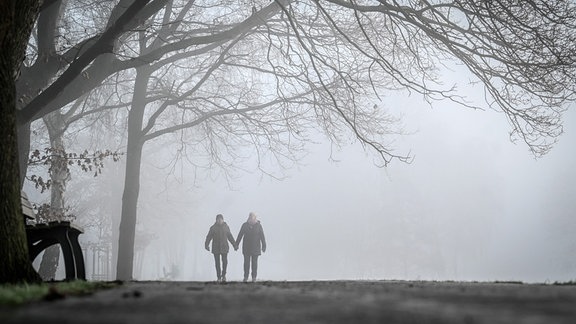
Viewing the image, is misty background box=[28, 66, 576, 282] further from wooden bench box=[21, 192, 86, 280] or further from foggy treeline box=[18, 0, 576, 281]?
wooden bench box=[21, 192, 86, 280]

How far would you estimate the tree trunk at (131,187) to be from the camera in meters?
15.9

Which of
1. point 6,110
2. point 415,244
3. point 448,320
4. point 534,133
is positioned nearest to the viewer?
point 448,320

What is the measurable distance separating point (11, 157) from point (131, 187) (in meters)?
11.1

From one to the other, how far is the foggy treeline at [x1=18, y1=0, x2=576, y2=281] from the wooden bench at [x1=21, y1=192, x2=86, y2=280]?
3.51 meters

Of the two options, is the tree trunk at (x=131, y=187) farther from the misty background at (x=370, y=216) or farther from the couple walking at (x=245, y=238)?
the misty background at (x=370, y=216)

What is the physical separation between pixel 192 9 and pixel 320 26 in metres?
5.99

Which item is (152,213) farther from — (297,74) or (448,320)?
(448,320)

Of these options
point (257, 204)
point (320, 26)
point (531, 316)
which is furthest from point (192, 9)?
point (257, 204)

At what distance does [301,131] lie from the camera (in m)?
16.9

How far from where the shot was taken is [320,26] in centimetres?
1499

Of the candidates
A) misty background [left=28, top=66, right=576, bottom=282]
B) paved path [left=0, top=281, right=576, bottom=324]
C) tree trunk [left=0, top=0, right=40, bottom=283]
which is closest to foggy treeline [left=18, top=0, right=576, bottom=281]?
misty background [left=28, top=66, right=576, bottom=282]

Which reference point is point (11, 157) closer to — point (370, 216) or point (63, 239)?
point (63, 239)

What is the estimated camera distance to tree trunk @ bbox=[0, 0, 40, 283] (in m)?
5.49

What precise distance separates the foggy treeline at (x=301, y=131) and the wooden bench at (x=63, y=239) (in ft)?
11.5
